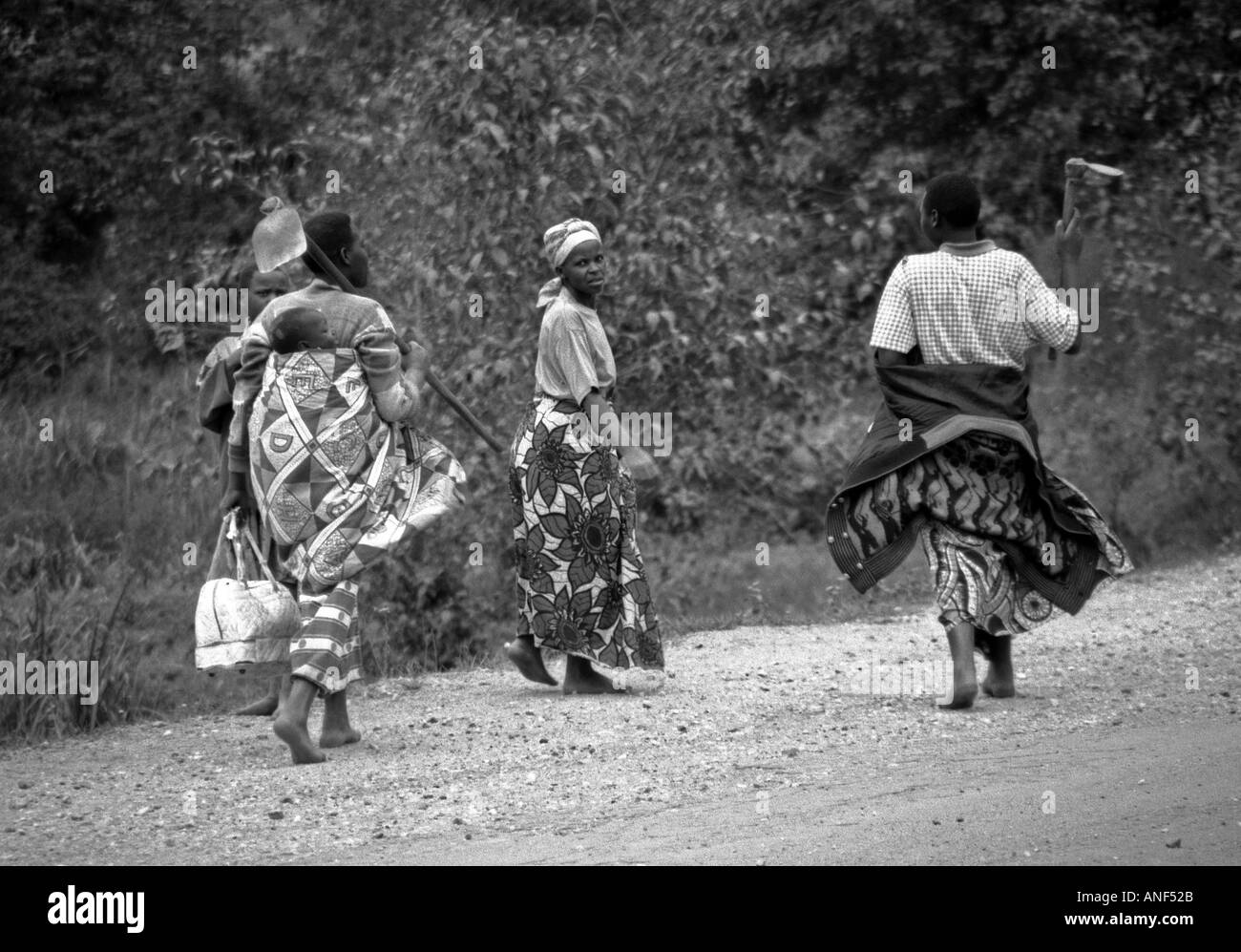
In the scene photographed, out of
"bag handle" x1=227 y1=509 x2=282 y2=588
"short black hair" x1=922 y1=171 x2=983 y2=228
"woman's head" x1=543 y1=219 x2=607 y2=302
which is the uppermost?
"short black hair" x1=922 y1=171 x2=983 y2=228

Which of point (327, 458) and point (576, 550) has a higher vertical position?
point (327, 458)

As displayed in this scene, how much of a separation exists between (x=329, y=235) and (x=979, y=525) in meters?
2.67

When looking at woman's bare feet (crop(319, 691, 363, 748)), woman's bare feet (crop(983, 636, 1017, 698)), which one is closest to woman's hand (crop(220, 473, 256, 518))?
woman's bare feet (crop(319, 691, 363, 748))

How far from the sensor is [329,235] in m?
6.39

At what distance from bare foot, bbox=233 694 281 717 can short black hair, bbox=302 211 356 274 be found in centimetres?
213

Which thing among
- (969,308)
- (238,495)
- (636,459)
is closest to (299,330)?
(238,495)

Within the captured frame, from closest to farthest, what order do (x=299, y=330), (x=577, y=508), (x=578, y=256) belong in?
(x=299, y=330) → (x=578, y=256) → (x=577, y=508)

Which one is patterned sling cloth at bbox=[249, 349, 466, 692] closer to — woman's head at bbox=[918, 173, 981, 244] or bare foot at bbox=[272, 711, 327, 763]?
bare foot at bbox=[272, 711, 327, 763]

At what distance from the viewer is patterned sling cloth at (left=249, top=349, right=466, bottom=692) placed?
20.3 feet

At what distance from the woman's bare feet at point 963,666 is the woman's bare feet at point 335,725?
7.42 ft

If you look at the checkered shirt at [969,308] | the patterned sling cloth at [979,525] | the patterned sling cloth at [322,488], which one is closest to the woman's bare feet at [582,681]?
the patterned sling cloth at [979,525]

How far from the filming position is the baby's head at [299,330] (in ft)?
20.3

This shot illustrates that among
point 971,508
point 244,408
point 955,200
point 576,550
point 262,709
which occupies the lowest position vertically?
point 262,709

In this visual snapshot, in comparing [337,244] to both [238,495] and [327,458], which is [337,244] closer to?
[327,458]
